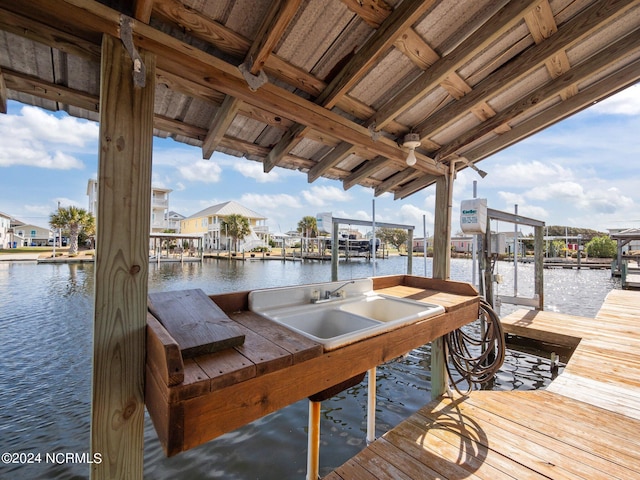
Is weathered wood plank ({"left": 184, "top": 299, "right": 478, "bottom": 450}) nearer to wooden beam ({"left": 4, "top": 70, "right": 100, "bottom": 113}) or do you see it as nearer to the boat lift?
wooden beam ({"left": 4, "top": 70, "right": 100, "bottom": 113})

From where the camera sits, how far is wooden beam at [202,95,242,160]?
1.42m

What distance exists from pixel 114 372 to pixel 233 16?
1.46m

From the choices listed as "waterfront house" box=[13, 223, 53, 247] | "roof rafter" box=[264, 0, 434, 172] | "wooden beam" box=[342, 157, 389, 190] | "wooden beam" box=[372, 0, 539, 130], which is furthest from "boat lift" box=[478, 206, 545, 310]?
"waterfront house" box=[13, 223, 53, 247]

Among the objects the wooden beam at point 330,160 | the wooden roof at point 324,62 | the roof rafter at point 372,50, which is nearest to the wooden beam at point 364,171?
the wooden roof at point 324,62

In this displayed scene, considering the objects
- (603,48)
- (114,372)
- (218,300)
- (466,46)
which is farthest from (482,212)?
(114,372)

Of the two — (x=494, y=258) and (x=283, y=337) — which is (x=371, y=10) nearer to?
(x=283, y=337)

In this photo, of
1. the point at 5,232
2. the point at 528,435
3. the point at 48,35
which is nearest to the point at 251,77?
the point at 48,35

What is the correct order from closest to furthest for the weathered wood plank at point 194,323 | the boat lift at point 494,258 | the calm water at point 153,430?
the weathered wood plank at point 194,323 → the calm water at point 153,430 → the boat lift at point 494,258

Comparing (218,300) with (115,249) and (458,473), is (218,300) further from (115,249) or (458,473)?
(458,473)

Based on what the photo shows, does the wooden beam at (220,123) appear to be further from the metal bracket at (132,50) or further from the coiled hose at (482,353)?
the coiled hose at (482,353)

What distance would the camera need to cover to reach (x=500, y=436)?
69.4 inches

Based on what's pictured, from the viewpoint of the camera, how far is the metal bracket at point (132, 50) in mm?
962

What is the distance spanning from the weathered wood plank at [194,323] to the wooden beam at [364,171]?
174 cm

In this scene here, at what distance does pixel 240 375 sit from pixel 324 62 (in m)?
1.51
